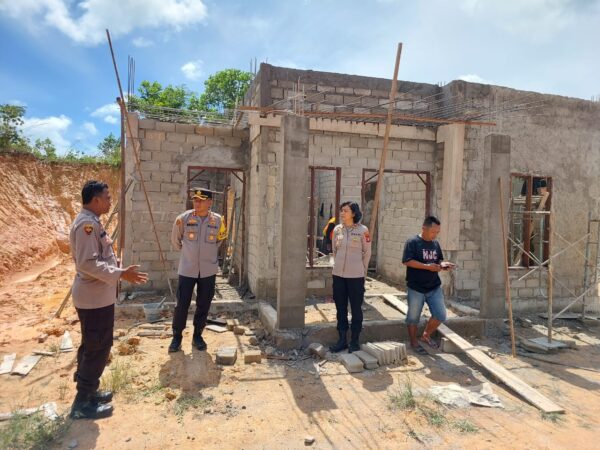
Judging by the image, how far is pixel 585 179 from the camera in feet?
27.5

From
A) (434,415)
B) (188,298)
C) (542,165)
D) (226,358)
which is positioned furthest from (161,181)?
(542,165)

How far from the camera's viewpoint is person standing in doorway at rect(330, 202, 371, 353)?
4.72 m

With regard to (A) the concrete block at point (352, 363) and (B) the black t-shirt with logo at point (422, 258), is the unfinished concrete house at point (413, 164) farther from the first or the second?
(A) the concrete block at point (352, 363)

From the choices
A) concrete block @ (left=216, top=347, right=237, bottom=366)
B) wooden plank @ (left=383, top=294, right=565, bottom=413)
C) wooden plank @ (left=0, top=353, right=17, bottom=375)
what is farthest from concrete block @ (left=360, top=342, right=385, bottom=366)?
wooden plank @ (left=0, top=353, right=17, bottom=375)

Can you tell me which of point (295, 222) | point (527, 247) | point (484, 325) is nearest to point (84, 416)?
point (295, 222)

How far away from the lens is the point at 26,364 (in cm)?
441

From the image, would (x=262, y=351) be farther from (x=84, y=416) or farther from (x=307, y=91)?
(x=307, y=91)

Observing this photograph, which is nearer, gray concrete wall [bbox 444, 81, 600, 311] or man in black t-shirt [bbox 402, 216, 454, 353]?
man in black t-shirt [bbox 402, 216, 454, 353]

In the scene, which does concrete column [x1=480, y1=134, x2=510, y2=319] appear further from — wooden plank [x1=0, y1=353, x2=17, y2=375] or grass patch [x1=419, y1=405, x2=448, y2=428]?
wooden plank [x1=0, y1=353, x2=17, y2=375]

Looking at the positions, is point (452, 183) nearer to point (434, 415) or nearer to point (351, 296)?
point (351, 296)

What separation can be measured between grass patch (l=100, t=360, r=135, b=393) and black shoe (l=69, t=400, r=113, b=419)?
1.30 feet

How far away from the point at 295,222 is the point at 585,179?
6976 millimetres

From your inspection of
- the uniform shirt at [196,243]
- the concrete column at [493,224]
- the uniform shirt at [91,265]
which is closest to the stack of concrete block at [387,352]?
the concrete column at [493,224]

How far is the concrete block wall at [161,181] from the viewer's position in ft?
24.1
